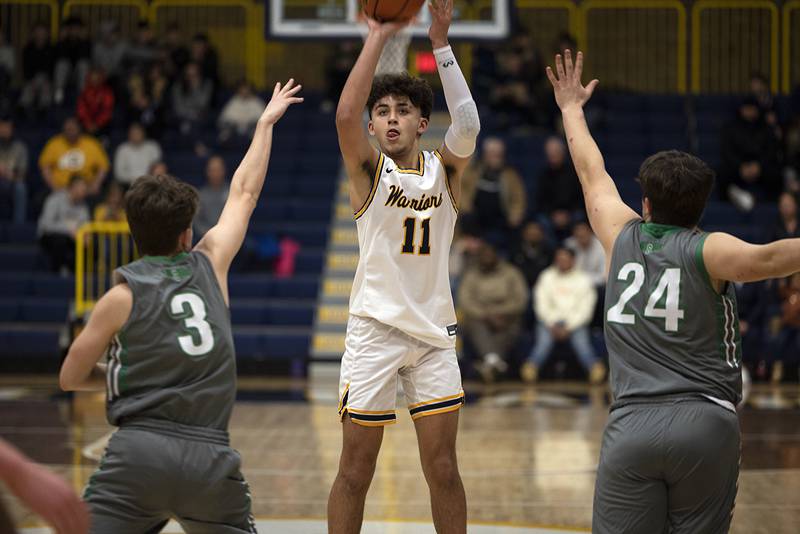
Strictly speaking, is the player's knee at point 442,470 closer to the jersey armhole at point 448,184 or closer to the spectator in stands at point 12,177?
the jersey armhole at point 448,184

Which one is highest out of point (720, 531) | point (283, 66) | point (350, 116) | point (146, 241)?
point (283, 66)

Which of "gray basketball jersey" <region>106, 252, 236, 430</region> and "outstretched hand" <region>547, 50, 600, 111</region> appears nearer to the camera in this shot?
"gray basketball jersey" <region>106, 252, 236, 430</region>

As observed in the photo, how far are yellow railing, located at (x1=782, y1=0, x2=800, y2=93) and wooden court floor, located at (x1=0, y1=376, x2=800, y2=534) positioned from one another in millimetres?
6714

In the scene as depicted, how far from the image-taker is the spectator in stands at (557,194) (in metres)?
14.2

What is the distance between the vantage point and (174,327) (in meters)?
3.84

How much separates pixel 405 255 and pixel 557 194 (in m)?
9.57

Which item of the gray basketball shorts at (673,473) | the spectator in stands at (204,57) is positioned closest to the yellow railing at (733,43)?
the spectator in stands at (204,57)

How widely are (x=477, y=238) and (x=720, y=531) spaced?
984cm

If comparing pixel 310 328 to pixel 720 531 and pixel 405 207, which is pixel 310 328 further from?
pixel 720 531

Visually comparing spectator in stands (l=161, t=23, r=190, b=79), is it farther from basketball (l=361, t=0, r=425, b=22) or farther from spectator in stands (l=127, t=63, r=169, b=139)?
basketball (l=361, t=0, r=425, b=22)

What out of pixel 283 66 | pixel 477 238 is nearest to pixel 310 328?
pixel 477 238

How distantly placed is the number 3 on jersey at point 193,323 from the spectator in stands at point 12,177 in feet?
39.8

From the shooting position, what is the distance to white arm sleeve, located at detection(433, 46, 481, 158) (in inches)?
196

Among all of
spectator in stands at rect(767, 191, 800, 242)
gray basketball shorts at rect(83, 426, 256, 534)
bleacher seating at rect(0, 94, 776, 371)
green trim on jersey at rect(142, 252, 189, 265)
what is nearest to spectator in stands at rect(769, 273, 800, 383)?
spectator in stands at rect(767, 191, 800, 242)
